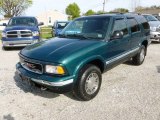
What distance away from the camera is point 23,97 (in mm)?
4566

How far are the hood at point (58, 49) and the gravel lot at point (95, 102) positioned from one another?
3.29 feet

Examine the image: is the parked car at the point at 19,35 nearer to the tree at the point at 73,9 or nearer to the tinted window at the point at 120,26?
the tinted window at the point at 120,26

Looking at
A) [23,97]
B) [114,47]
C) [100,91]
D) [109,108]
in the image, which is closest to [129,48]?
[114,47]

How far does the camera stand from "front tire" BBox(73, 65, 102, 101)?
13.2 feet

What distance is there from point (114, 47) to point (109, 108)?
1.60 meters

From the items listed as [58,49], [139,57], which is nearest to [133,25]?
[139,57]

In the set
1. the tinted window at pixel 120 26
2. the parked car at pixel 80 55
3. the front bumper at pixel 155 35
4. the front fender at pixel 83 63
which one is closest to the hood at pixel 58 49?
the parked car at pixel 80 55

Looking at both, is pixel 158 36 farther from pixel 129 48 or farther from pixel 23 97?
pixel 23 97

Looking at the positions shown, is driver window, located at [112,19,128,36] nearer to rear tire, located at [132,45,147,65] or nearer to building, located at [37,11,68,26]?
rear tire, located at [132,45,147,65]

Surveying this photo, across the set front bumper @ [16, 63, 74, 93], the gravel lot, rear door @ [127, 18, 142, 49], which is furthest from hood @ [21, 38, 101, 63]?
rear door @ [127, 18, 142, 49]

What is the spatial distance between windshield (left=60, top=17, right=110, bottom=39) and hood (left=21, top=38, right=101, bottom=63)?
1.01ft

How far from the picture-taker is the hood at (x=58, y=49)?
12.6 ft

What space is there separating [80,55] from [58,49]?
1.65ft

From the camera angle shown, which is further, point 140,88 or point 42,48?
point 140,88
